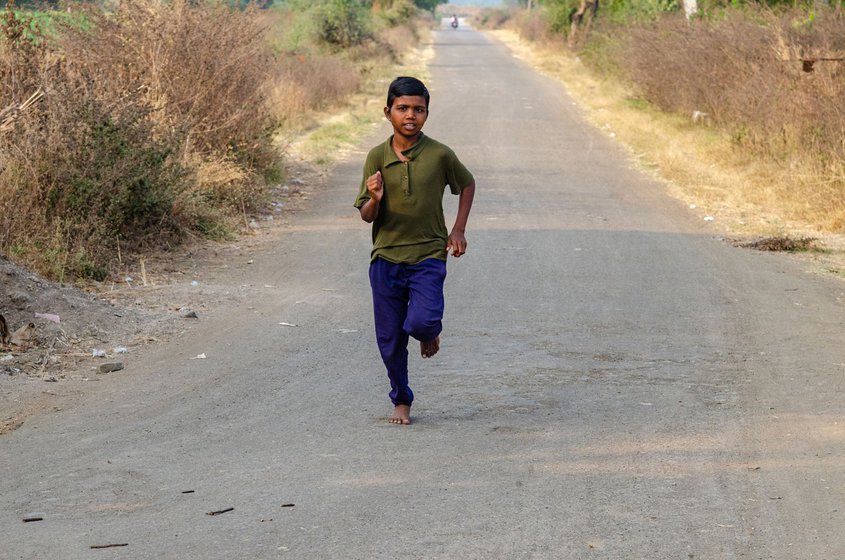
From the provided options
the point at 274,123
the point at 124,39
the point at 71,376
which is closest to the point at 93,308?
the point at 71,376

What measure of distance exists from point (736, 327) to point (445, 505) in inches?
179

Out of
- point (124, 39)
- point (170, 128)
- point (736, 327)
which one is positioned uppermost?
point (124, 39)

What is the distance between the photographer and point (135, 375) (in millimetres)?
7094

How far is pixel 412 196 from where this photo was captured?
5.70 meters

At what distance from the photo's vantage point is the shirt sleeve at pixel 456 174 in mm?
5770

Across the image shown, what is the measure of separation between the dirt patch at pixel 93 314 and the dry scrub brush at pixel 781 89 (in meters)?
7.44

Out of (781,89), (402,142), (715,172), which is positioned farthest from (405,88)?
(715,172)

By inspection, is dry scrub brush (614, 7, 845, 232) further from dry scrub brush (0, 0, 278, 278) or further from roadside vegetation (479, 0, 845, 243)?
dry scrub brush (0, 0, 278, 278)

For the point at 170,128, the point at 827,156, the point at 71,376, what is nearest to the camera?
the point at 71,376

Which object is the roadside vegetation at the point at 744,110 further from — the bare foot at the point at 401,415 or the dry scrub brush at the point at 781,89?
the bare foot at the point at 401,415

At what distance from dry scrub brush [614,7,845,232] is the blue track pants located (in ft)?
29.1

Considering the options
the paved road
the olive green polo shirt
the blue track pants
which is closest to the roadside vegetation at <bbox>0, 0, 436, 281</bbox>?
the paved road

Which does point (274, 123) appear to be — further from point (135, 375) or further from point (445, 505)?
point (445, 505)

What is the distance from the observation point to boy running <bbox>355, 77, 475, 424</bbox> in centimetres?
565
